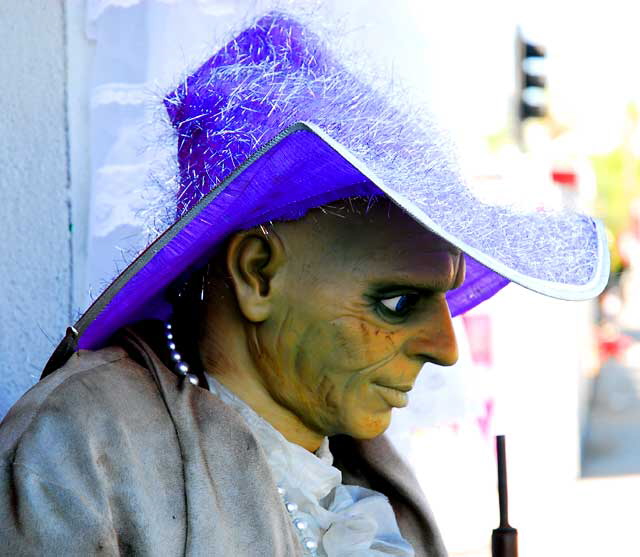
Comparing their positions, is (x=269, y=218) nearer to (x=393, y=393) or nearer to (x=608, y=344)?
(x=393, y=393)

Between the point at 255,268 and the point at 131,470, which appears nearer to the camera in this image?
the point at 131,470

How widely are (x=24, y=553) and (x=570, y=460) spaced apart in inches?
201

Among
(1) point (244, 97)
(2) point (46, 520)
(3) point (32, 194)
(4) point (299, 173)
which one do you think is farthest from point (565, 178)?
(2) point (46, 520)

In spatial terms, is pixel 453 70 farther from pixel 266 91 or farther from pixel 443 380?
pixel 266 91

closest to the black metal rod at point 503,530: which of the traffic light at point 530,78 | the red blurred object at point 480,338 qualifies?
the red blurred object at point 480,338

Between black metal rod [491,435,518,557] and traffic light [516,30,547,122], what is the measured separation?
1076 centimetres

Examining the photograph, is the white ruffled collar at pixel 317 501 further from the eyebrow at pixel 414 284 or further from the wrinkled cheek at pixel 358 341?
the eyebrow at pixel 414 284

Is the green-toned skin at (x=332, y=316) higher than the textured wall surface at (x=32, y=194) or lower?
lower

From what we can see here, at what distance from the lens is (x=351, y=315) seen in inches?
65.0

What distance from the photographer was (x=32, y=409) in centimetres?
149

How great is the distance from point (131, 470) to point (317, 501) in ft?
1.32

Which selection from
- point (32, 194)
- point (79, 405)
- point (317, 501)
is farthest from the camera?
point (32, 194)

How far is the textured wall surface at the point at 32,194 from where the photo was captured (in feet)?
7.47

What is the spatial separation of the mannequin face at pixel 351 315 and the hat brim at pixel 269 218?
0.22ft
